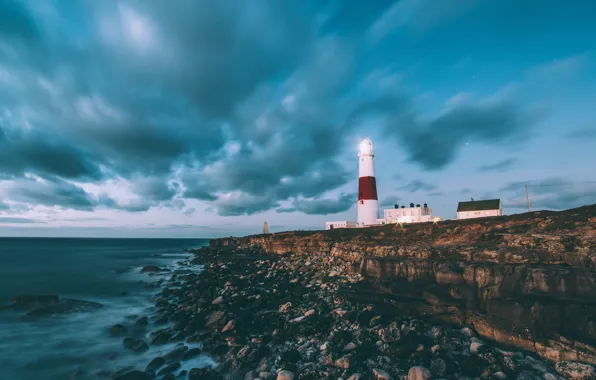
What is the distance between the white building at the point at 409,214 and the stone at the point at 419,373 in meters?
35.9

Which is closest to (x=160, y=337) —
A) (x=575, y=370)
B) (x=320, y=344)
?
(x=320, y=344)

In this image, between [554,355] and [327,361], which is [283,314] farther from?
[554,355]

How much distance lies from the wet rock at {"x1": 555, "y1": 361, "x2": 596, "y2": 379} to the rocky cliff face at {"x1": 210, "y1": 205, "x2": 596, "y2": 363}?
2.28ft

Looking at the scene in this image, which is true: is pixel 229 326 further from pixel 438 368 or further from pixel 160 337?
pixel 438 368

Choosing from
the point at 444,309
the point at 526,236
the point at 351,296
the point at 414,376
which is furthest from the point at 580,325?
the point at 351,296

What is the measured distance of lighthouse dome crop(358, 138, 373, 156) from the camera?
43812 millimetres

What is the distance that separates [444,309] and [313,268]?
14202mm

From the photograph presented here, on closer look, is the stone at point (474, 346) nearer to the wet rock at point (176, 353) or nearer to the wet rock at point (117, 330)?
the wet rock at point (176, 353)

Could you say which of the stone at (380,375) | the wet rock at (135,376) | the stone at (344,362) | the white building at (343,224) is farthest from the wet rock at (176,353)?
the white building at (343,224)

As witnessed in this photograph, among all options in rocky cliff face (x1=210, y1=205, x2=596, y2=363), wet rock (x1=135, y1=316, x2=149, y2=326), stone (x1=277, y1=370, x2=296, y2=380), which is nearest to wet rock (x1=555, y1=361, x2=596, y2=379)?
rocky cliff face (x1=210, y1=205, x2=596, y2=363)

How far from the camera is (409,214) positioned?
4691 cm

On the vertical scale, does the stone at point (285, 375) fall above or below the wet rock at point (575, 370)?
below

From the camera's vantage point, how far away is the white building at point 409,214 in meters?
44.8

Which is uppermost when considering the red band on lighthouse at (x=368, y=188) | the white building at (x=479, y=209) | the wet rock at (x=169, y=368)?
the red band on lighthouse at (x=368, y=188)
